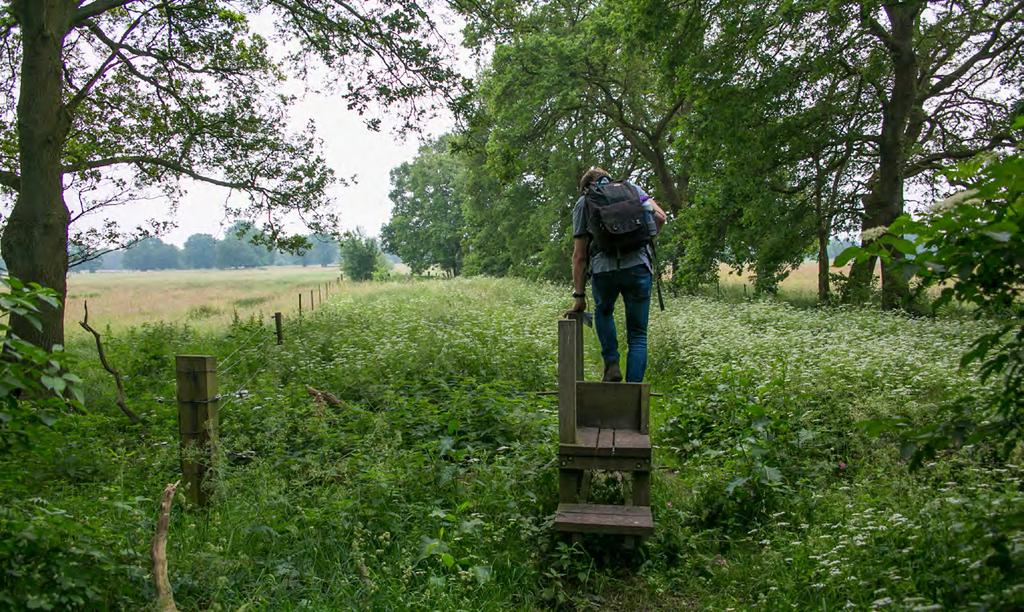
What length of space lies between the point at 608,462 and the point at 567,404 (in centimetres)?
47

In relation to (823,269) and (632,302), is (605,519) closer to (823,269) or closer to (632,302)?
(632,302)

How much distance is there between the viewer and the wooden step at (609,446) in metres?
4.41

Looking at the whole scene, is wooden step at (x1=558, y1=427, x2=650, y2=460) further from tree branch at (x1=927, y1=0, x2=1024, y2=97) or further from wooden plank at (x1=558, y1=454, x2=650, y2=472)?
tree branch at (x1=927, y1=0, x2=1024, y2=97)

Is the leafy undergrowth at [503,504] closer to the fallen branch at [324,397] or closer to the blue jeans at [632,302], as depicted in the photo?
the fallen branch at [324,397]

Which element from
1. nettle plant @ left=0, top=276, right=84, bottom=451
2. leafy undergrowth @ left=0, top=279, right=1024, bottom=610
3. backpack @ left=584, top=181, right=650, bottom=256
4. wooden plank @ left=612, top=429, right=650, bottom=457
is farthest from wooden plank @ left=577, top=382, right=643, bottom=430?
nettle plant @ left=0, top=276, right=84, bottom=451

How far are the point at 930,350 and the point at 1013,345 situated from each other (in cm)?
728

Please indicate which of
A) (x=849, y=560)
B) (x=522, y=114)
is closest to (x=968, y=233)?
(x=849, y=560)

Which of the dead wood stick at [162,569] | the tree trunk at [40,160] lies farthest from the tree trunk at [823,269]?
the dead wood stick at [162,569]

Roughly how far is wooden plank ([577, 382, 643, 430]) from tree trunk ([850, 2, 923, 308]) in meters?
12.6

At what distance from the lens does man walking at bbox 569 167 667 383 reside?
223 inches

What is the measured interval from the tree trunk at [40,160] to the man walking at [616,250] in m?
6.75

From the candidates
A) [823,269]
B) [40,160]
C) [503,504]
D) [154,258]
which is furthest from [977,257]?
[154,258]

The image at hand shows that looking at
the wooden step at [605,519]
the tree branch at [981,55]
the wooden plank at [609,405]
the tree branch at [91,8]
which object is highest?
the tree branch at [981,55]

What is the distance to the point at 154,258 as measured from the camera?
110 metres
